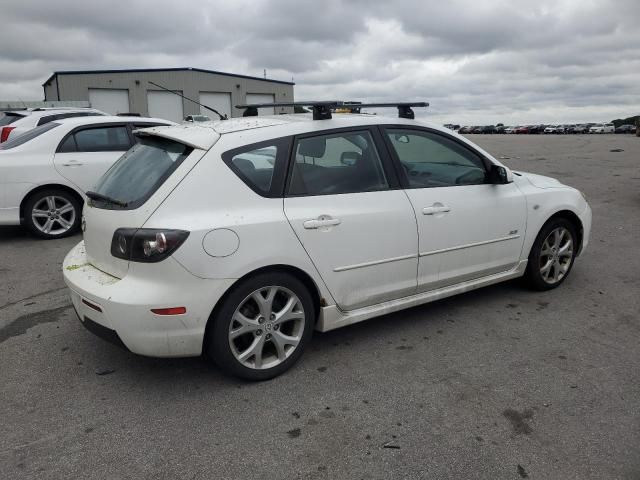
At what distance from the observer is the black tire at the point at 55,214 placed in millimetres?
7000

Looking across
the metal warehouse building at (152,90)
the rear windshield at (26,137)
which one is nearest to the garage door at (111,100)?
the metal warehouse building at (152,90)

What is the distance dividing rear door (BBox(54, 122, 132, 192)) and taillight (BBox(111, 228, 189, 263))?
15.3ft

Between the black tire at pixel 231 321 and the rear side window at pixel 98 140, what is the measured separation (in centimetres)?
518

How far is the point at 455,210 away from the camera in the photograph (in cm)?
397

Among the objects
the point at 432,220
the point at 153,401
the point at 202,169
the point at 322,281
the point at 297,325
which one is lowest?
the point at 153,401

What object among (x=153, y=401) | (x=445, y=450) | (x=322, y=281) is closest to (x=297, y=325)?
(x=322, y=281)

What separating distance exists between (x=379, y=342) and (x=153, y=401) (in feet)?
5.14

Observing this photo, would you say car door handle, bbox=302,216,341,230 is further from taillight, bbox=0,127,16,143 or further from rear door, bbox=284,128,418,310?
taillight, bbox=0,127,16,143

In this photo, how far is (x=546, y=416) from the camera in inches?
114

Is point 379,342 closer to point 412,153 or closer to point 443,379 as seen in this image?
point 443,379

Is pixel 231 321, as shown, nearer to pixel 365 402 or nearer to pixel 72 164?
pixel 365 402

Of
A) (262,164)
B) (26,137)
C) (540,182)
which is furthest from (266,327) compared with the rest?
(26,137)

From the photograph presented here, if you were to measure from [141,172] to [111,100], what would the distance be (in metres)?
35.0

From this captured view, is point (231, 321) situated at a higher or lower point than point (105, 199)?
lower
